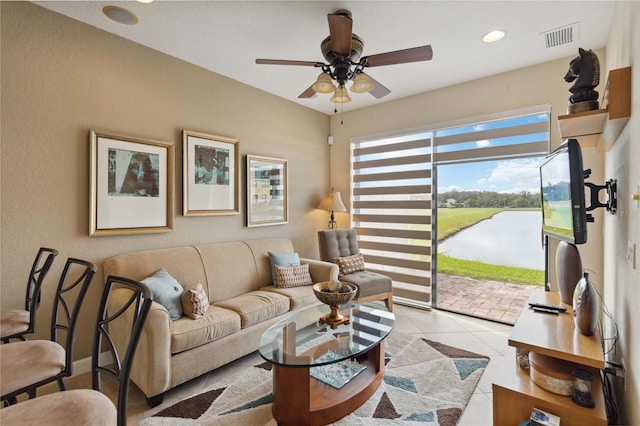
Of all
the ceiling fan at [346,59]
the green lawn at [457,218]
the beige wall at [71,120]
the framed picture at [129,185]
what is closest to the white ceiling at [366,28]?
the beige wall at [71,120]

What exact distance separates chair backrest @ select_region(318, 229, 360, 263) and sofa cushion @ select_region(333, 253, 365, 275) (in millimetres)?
98

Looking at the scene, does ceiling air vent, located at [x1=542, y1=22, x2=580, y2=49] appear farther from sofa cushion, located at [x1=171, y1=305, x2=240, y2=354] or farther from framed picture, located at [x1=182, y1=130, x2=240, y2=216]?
sofa cushion, located at [x1=171, y1=305, x2=240, y2=354]

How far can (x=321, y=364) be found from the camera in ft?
5.56

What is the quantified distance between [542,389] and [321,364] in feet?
3.82

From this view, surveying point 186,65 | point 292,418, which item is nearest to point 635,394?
point 292,418

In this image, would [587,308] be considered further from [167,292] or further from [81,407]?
[167,292]

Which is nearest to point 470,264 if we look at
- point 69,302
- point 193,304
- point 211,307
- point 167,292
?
point 211,307

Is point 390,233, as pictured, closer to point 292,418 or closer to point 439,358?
point 439,358

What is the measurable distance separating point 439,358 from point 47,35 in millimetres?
4055

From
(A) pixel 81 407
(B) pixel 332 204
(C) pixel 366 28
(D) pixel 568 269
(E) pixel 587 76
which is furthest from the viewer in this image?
(B) pixel 332 204

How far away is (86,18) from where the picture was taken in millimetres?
2318

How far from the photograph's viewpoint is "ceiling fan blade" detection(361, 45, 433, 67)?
6.58 feet

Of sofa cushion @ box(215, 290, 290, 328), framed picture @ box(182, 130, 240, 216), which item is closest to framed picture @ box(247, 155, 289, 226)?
framed picture @ box(182, 130, 240, 216)

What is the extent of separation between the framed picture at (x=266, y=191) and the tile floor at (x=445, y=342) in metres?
1.64
